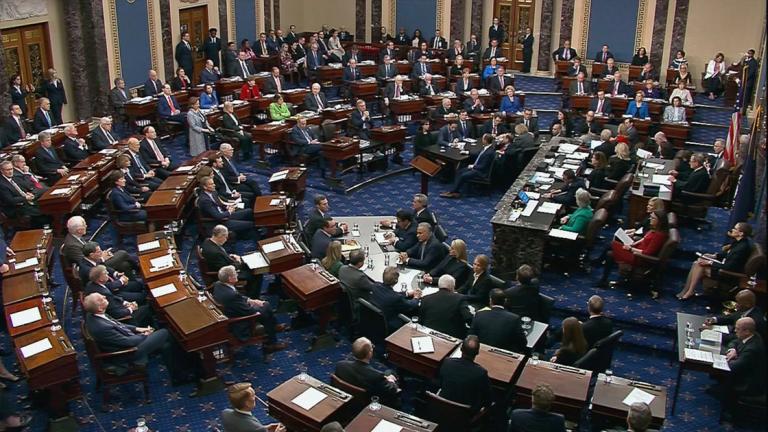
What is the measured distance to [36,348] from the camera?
7.52 meters

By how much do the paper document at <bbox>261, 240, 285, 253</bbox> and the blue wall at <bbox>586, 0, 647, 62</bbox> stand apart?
15023 mm

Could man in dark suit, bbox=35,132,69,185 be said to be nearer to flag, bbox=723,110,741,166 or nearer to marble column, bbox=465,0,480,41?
flag, bbox=723,110,741,166

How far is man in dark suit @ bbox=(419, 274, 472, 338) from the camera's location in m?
8.22

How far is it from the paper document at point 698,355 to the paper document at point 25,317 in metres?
6.67

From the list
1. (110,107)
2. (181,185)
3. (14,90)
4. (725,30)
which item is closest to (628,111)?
(725,30)

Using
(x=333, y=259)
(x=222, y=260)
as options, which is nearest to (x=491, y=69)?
(x=333, y=259)

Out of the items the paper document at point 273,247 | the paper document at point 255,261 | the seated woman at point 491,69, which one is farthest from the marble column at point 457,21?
the paper document at point 255,261

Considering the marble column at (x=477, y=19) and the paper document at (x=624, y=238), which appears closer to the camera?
the paper document at (x=624, y=238)

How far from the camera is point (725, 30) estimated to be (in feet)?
67.7

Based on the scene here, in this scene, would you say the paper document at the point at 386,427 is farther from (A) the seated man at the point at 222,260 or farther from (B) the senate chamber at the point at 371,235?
(A) the seated man at the point at 222,260

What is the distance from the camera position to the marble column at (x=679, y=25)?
68.3ft

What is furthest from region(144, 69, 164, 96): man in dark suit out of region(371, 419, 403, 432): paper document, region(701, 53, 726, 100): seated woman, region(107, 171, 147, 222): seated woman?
region(701, 53, 726, 100): seated woman

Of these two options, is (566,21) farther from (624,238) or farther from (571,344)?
(571,344)

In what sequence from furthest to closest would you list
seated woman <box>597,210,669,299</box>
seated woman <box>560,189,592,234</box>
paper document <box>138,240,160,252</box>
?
seated woman <box>560,189,592,234</box>
seated woman <box>597,210,669,299</box>
paper document <box>138,240,160,252</box>
